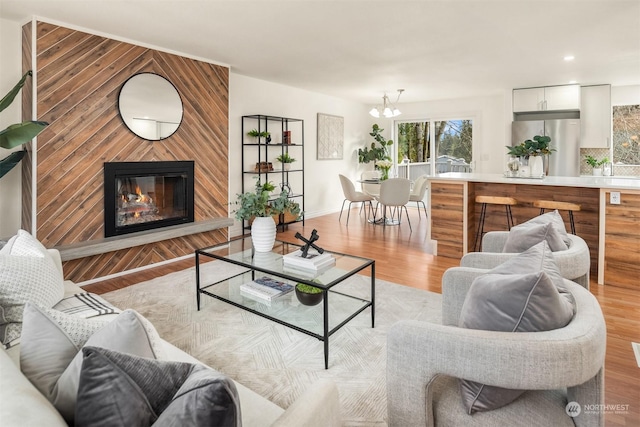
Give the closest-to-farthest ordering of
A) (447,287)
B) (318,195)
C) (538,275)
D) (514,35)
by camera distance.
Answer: (538,275)
(447,287)
(514,35)
(318,195)

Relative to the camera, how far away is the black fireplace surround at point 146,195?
3930mm

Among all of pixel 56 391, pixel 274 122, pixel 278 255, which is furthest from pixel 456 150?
pixel 56 391

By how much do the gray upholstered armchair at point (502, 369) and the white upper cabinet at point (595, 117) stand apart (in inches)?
256

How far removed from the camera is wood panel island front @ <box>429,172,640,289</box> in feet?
11.5

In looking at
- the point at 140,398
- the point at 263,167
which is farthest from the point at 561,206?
the point at 140,398

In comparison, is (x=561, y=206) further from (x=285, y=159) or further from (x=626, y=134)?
(x=626, y=134)

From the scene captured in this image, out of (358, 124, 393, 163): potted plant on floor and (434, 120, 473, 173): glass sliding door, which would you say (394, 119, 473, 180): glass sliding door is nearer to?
(434, 120, 473, 173): glass sliding door

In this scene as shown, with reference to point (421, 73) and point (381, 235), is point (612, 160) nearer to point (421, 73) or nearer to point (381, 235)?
point (421, 73)

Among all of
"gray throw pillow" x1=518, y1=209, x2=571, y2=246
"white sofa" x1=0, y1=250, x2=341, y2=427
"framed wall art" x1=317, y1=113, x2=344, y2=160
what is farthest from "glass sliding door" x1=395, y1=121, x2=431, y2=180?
"white sofa" x1=0, y1=250, x2=341, y2=427

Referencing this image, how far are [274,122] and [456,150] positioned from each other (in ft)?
14.2

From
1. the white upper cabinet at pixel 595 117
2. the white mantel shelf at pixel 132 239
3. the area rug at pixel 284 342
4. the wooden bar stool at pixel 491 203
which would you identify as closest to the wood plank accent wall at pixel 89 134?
the white mantel shelf at pixel 132 239

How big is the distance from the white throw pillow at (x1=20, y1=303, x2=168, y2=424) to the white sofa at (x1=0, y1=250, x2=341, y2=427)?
2.2 inches

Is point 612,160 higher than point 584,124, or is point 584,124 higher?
point 584,124

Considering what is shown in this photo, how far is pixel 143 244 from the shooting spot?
13.4 feet
